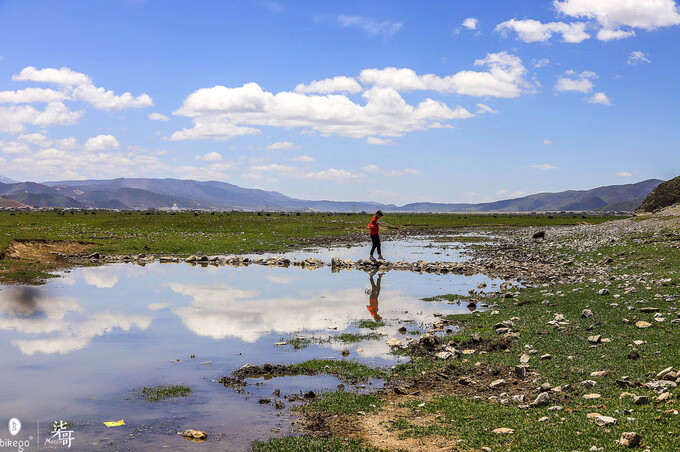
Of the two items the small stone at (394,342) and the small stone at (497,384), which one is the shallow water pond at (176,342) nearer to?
the small stone at (394,342)

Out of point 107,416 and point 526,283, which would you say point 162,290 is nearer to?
point 107,416

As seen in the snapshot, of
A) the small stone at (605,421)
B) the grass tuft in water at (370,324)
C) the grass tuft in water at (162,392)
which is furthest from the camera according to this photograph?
the grass tuft in water at (370,324)

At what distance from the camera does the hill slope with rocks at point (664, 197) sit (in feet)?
367

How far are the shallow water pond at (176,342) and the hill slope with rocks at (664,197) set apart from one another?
102 metres

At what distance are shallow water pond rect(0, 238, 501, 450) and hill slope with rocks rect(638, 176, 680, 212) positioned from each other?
102 m

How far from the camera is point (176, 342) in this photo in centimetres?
1775

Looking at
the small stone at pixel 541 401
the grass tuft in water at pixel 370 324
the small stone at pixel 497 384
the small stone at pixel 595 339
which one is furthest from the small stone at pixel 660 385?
the grass tuft in water at pixel 370 324

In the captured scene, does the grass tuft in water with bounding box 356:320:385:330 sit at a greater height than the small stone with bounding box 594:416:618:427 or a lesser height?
lesser

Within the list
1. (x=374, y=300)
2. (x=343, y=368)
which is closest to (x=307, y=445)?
(x=343, y=368)

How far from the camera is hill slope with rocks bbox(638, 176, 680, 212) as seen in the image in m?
112

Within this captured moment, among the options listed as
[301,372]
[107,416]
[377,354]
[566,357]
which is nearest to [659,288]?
[566,357]

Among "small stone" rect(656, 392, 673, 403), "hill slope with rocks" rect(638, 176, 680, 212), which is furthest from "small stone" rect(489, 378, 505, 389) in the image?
"hill slope with rocks" rect(638, 176, 680, 212)

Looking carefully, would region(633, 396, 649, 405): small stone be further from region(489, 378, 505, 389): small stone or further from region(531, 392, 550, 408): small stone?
region(489, 378, 505, 389): small stone

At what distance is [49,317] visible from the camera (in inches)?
833
